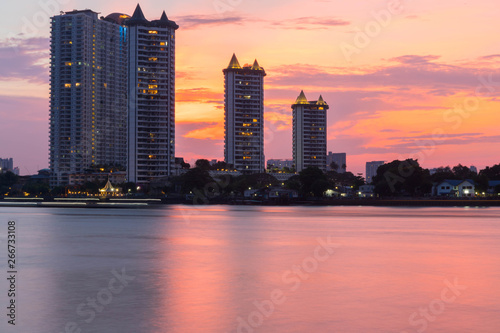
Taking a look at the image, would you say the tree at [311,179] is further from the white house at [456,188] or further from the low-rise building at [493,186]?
the low-rise building at [493,186]

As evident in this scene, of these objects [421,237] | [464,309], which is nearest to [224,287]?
[464,309]

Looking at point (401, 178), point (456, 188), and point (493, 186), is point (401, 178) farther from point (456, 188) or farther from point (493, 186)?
point (493, 186)

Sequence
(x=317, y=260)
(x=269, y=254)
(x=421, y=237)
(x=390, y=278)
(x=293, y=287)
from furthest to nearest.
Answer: (x=421, y=237) < (x=269, y=254) < (x=317, y=260) < (x=390, y=278) < (x=293, y=287)

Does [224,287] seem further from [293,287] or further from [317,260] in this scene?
[317,260]

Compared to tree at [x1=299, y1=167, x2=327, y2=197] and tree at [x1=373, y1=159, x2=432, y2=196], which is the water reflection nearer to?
tree at [x1=373, y1=159, x2=432, y2=196]

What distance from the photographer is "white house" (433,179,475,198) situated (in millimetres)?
179525

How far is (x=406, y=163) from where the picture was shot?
16975 centimetres

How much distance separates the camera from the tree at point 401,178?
6476 inches

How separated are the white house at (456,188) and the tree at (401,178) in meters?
6.64

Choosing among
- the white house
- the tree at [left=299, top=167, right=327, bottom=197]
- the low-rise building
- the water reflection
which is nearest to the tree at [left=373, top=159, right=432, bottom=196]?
the white house

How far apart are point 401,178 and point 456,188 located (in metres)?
27.4

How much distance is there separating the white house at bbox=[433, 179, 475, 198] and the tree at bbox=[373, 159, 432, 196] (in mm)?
6640

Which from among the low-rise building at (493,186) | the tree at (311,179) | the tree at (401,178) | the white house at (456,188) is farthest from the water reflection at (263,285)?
the low-rise building at (493,186)

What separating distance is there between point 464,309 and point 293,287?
28.2ft
